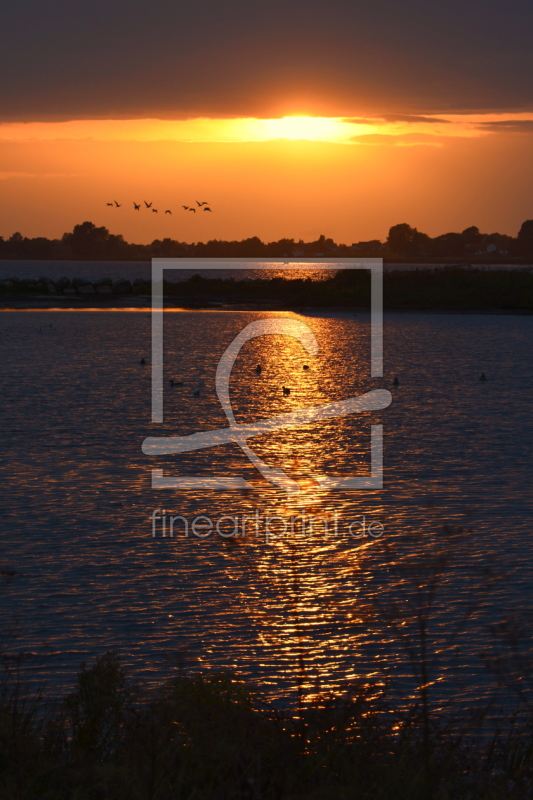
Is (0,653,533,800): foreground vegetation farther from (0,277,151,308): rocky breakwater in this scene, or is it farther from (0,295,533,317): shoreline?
(0,277,151,308): rocky breakwater

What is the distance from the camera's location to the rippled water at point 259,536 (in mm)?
9641

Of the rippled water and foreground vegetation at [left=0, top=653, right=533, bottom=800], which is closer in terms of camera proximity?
foreground vegetation at [left=0, top=653, right=533, bottom=800]

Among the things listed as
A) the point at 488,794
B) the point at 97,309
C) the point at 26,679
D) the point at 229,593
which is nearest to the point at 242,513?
the point at 229,593

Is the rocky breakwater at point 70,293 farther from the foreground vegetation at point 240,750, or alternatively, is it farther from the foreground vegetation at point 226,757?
the foreground vegetation at point 226,757

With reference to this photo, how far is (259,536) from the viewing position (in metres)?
13.7

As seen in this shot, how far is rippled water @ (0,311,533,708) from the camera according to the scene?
31.6 ft

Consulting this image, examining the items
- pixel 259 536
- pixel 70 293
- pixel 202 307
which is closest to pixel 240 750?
pixel 259 536

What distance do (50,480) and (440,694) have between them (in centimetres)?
1048

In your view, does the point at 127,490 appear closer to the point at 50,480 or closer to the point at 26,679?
the point at 50,480

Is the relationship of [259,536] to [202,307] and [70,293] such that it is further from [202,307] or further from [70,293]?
[70,293]

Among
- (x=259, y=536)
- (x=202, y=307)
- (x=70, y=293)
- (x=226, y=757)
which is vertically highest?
(x=70, y=293)

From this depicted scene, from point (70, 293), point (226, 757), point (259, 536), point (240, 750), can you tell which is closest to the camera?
point (240, 750)

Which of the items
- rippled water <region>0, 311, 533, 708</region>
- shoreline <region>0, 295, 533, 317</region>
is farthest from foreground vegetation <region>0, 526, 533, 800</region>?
shoreline <region>0, 295, 533, 317</region>

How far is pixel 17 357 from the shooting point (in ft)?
140
